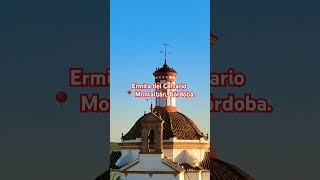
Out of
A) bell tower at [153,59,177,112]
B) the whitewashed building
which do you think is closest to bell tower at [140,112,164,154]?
the whitewashed building

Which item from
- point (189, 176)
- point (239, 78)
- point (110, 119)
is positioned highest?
point (239, 78)

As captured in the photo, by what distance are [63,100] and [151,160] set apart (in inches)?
53.1

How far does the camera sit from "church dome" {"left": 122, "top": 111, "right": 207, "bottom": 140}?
8.07 m

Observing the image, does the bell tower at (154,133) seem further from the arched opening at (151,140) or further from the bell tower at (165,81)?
the bell tower at (165,81)

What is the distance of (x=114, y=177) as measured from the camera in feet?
26.8

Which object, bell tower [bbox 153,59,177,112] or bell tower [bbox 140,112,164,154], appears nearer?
bell tower [bbox 153,59,177,112]

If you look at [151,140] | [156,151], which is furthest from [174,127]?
[156,151]

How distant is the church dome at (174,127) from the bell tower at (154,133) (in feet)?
0.15

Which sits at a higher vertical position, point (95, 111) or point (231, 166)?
point (95, 111)

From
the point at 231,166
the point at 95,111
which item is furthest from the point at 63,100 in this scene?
the point at 231,166

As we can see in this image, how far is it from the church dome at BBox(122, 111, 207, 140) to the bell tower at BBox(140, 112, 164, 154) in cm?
5

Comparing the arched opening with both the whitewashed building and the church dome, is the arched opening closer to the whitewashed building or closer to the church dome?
the whitewashed building

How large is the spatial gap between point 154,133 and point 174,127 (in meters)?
0.46

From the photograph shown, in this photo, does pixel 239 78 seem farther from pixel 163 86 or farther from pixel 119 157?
pixel 119 157
